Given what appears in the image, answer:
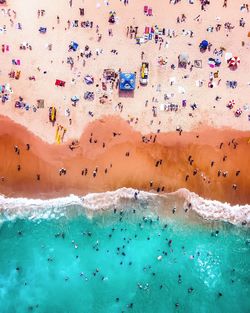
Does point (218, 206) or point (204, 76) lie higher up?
point (204, 76)

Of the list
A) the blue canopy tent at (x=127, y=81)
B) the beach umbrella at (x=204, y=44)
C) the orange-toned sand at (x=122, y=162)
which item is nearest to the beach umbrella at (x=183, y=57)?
the beach umbrella at (x=204, y=44)

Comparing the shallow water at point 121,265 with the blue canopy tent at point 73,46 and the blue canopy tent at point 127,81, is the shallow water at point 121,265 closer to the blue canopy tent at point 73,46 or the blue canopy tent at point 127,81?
the blue canopy tent at point 127,81

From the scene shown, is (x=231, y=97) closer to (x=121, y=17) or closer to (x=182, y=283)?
(x=121, y=17)

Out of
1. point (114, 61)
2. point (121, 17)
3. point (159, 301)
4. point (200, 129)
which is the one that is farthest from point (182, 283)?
point (121, 17)

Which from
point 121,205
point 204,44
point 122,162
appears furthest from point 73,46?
point 121,205

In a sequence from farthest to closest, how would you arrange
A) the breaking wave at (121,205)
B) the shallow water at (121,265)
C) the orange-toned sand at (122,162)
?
the orange-toned sand at (122,162), the breaking wave at (121,205), the shallow water at (121,265)

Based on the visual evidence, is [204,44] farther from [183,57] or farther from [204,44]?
[183,57]
